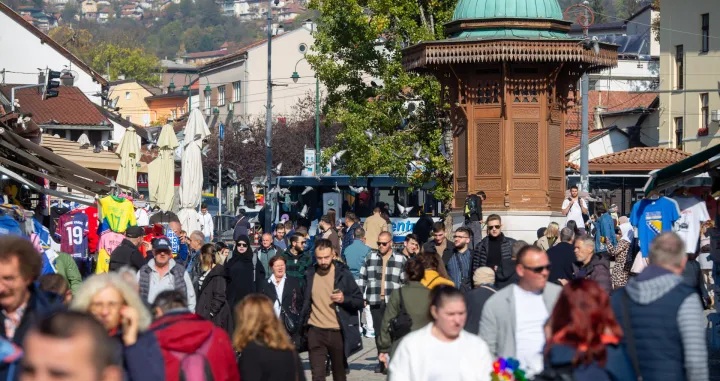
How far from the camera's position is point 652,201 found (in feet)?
53.4

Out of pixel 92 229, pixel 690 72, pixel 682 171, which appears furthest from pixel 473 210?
pixel 690 72

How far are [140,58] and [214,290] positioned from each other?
148 meters

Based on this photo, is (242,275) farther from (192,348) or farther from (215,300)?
(192,348)

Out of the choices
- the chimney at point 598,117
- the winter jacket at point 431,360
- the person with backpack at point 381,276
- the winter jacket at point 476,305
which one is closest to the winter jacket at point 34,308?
the winter jacket at point 431,360

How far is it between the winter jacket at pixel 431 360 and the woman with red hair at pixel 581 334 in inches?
33.9

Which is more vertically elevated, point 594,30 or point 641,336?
point 594,30

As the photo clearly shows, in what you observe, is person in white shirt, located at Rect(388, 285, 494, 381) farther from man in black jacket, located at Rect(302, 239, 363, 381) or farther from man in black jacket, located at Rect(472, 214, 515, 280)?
man in black jacket, located at Rect(472, 214, 515, 280)

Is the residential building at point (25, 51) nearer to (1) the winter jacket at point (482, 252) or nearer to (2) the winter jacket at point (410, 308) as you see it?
(1) the winter jacket at point (482, 252)

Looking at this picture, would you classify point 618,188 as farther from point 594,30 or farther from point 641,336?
point 594,30

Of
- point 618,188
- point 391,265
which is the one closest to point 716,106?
point 618,188

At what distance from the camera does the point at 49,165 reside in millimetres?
21328

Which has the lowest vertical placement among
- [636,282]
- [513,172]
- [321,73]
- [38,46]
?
[636,282]

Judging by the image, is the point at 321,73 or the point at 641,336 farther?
the point at 321,73

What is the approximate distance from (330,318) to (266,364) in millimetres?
4951
